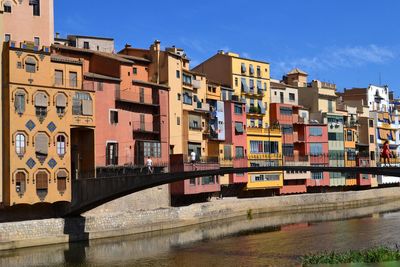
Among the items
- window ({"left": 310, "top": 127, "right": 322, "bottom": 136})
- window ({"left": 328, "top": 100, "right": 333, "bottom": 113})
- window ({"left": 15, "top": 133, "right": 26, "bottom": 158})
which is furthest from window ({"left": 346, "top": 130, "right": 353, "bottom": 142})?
window ({"left": 15, "top": 133, "right": 26, "bottom": 158})

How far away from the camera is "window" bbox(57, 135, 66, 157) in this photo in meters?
45.7

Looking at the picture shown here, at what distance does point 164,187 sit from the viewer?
56062mm

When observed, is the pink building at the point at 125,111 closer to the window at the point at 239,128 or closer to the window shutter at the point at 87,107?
the window shutter at the point at 87,107

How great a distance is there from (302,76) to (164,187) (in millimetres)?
46152

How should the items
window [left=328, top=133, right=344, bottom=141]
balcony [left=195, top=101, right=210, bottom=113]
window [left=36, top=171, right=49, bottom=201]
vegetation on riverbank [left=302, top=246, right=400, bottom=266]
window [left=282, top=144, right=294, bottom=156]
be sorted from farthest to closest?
window [left=328, top=133, right=344, bottom=141] → window [left=282, top=144, right=294, bottom=156] → balcony [left=195, top=101, right=210, bottom=113] → window [left=36, top=171, right=49, bottom=201] → vegetation on riverbank [left=302, top=246, right=400, bottom=266]

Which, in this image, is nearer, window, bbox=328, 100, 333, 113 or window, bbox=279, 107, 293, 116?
window, bbox=279, 107, 293, 116

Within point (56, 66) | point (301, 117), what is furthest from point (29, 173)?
point (301, 117)

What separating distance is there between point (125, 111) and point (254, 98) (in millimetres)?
27363

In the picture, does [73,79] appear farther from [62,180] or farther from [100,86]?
[62,180]

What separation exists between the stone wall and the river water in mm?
1069

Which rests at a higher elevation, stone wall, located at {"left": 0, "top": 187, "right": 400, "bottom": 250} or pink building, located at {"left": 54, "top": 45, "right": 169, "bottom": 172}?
pink building, located at {"left": 54, "top": 45, "right": 169, "bottom": 172}

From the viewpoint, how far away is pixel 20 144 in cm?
4353

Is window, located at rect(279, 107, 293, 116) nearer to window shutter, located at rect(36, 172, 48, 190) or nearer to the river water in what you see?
the river water

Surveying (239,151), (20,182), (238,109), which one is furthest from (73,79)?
(238,109)
